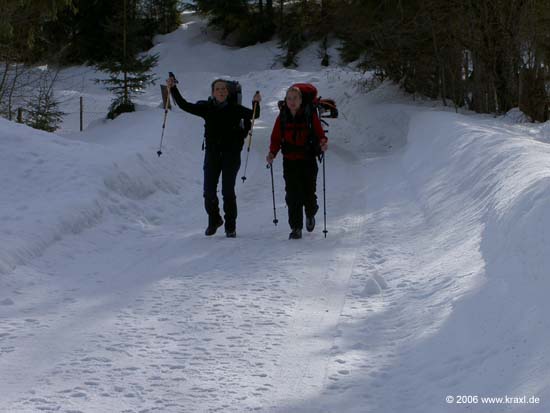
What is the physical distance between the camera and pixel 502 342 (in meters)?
4.57

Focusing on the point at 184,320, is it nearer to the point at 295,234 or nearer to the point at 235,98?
the point at 295,234

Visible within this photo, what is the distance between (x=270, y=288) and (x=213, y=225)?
2.76 m

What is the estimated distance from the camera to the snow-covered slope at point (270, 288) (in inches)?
176

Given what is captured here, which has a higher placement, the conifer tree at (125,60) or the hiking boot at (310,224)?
the conifer tree at (125,60)

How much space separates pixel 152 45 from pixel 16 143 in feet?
136

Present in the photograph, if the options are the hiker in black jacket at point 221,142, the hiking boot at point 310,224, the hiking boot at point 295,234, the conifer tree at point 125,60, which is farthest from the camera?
the conifer tree at point 125,60

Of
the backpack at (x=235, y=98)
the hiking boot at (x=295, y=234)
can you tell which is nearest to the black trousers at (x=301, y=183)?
the hiking boot at (x=295, y=234)

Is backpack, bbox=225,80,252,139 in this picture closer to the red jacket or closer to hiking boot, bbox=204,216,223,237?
the red jacket

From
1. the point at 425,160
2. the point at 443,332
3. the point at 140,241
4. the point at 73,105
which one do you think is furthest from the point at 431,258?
the point at 73,105

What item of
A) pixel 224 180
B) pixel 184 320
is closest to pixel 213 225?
pixel 224 180

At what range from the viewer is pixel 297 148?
939 centimetres

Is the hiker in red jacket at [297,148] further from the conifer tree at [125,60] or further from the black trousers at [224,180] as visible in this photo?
the conifer tree at [125,60]

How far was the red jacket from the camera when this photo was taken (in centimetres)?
934

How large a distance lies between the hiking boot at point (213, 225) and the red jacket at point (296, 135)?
1.19m
